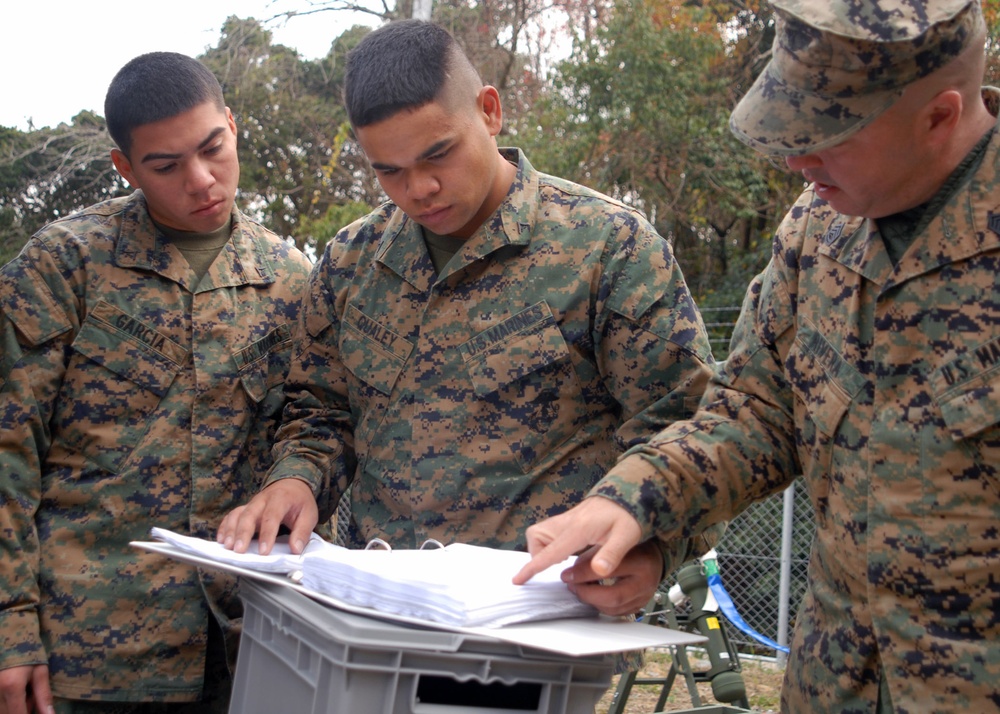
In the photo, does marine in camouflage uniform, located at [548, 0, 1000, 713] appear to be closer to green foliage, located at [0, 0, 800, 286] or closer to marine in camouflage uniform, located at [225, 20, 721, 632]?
marine in camouflage uniform, located at [225, 20, 721, 632]

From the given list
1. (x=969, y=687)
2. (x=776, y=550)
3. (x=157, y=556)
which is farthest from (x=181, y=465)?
(x=776, y=550)

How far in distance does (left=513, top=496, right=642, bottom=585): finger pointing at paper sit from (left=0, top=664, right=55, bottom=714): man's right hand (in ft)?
5.01

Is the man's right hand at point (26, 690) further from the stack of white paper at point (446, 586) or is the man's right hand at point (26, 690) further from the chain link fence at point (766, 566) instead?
the chain link fence at point (766, 566)

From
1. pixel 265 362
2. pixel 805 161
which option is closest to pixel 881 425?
pixel 805 161

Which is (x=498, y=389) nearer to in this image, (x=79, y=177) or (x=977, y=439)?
(x=977, y=439)

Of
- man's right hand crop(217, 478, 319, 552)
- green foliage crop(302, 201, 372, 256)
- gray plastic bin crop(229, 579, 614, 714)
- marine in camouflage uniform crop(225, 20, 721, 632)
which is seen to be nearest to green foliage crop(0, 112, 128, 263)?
green foliage crop(302, 201, 372, 256)

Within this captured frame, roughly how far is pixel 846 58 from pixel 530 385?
3.57ft

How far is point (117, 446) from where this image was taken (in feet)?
9.16

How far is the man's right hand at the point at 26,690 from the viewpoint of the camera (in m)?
2.57

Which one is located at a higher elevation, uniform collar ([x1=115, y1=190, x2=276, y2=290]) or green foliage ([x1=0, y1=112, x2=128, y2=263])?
green foliage ([x1=0, y1=112, x2=128, y2=263])

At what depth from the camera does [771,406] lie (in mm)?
1958

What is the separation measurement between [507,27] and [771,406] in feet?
44.6

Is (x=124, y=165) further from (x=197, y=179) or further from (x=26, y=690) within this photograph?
(x=26, y=690)

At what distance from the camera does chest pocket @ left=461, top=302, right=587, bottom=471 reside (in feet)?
7.98
